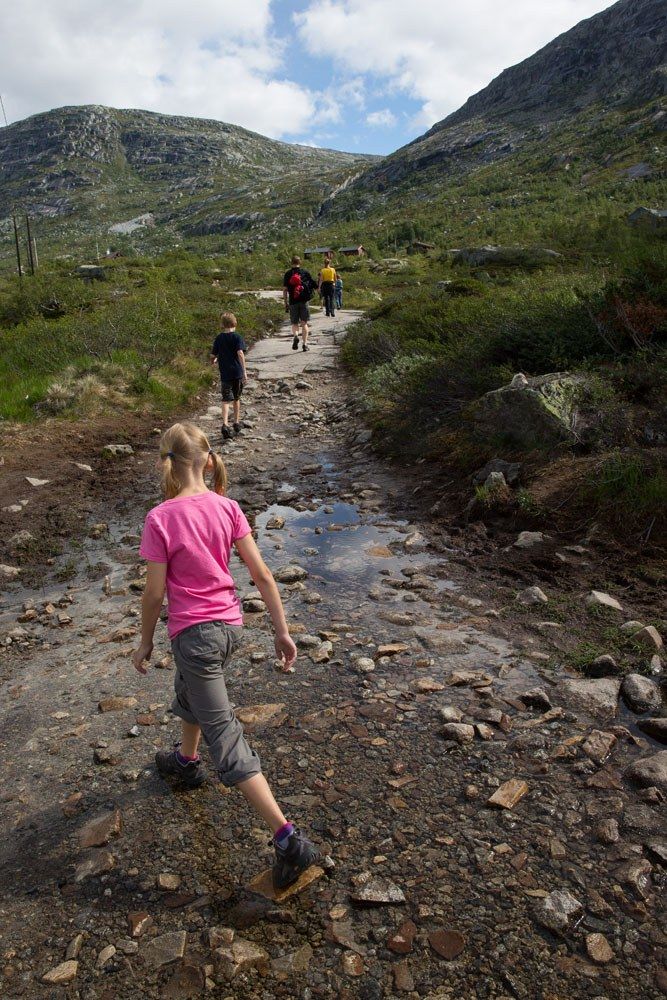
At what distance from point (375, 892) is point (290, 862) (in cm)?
36

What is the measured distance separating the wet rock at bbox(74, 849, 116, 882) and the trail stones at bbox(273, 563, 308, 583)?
2.87m

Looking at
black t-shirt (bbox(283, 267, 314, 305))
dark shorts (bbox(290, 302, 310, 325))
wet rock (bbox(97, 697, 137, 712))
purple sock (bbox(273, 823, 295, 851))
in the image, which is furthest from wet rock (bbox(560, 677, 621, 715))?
dark shorts (bbox(290, 302, 310, 325))

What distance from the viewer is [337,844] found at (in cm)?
288

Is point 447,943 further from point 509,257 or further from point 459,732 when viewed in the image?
point 509,257

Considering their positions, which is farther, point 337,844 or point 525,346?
point 525,346

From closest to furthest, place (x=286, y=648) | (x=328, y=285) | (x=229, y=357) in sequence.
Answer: (x=286, y=648) < (x=229, y=357) < (x=328, y=285)

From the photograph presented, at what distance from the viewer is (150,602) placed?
2871 mm

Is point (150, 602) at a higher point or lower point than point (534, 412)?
lower

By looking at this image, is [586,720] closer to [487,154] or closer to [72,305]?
[72,305]

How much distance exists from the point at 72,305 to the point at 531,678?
Result: 19534mm

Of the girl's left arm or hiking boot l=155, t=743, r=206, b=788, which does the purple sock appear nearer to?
hiking boot l=155, t=743, r=206, b=788

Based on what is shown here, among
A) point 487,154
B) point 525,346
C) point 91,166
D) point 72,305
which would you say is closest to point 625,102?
point 487,154

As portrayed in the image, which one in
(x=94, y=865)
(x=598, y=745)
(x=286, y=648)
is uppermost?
(x=286, y=648)

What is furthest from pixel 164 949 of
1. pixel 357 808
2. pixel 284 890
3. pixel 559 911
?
pixel 559 911
